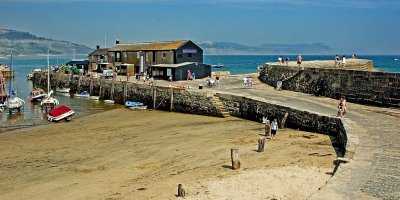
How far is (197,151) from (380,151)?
9077 millimetres

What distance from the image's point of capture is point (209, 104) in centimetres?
3603

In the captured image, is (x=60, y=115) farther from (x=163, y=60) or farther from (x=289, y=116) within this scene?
(x=163, y=60)

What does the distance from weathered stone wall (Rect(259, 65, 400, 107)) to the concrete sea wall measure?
228 inches

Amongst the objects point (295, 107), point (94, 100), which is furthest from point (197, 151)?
point (94, 100)

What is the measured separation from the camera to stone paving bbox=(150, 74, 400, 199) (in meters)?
12.9

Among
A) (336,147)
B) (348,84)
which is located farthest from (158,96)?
(336,147)

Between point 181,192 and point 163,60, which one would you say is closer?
point 181,192

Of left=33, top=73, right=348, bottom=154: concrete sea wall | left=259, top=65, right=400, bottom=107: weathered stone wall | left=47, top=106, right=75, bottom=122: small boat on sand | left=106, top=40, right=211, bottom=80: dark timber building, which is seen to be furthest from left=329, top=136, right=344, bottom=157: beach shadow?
left=106, top=40, right=211, bottom=80: dark timber building

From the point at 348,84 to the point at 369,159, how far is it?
1661cm

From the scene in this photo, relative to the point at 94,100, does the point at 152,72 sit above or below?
above

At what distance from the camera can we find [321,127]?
24.9 m

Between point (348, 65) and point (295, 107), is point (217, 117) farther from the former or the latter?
point (348, 65)

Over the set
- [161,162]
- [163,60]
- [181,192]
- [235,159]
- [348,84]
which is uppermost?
[163,60]

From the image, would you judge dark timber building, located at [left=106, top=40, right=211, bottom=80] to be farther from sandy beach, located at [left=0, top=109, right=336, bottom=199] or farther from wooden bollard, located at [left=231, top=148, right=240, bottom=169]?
wooden bollard, located at [left=231, top=148, right=240, bottom=169]
